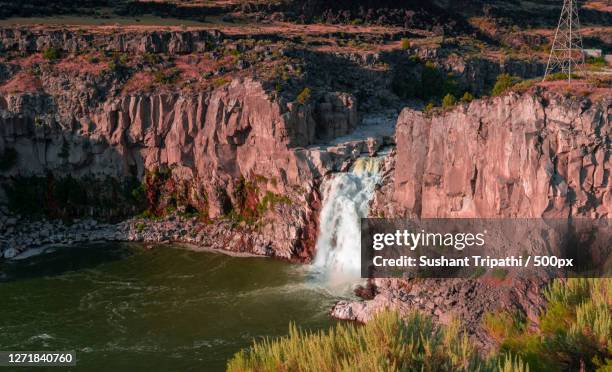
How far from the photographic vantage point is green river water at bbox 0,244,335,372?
3513cm

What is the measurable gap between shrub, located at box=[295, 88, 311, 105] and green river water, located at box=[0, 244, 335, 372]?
37.4 feet

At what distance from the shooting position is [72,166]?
54.7 metres

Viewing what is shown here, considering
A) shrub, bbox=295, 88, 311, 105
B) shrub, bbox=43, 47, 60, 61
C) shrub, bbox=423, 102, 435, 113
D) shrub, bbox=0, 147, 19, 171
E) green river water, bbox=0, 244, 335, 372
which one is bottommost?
green river water, bbox=0, 244, 335, 372

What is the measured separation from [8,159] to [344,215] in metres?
25.9

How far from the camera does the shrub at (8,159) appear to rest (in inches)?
2133

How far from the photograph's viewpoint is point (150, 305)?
40656mm

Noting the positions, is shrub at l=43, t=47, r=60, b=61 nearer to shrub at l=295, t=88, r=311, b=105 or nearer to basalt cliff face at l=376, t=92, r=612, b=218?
shrub at l=295, t=88, r=311, b=105

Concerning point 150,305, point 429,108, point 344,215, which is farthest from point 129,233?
point 429,108

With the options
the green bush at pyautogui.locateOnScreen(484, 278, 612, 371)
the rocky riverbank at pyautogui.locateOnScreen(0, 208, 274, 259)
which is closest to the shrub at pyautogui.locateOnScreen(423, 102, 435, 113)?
the rocky riverbank at pyautogui.locateOnScreen(0, 208, 274, 259)

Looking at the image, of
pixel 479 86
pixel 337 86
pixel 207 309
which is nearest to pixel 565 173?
pixel 207 309

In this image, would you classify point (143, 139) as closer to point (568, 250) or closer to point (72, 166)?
point (72, 166)

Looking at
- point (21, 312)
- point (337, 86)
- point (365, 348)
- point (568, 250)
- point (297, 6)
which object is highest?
point (297, 6)

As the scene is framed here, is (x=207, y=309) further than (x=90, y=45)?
No

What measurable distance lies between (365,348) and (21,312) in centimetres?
2773
